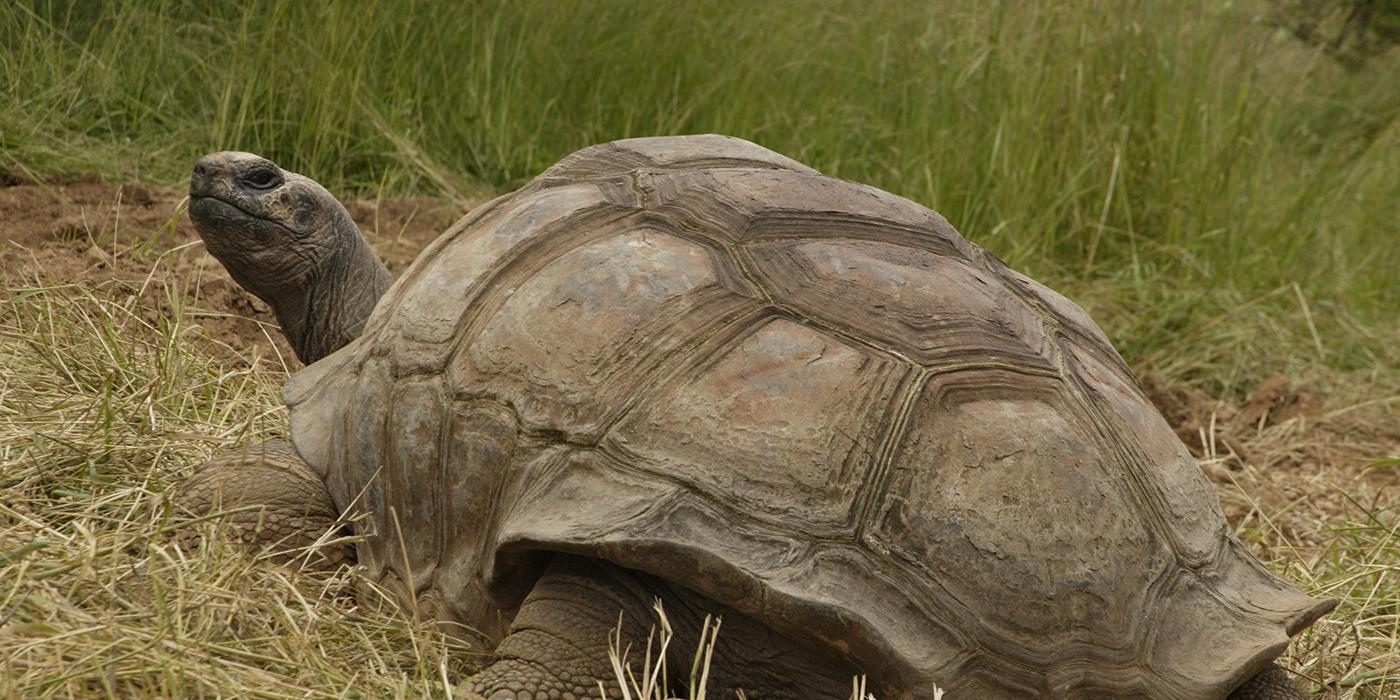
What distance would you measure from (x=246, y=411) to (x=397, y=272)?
120 cm

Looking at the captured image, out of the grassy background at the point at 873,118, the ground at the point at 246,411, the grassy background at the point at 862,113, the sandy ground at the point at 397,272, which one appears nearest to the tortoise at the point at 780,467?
the ground at the point at 246,411

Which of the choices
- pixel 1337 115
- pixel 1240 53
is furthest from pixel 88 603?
pixel 1337 115

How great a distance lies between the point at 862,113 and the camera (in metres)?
6.31

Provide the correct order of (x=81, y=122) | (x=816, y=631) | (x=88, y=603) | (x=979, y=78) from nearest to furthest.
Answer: (x=816, y=631) → (x=88, y=603) → (x=81, y=122) → (x=979, y=78)

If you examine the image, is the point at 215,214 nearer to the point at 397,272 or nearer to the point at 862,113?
the point at 397,272

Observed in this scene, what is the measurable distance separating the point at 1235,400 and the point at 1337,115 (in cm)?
511

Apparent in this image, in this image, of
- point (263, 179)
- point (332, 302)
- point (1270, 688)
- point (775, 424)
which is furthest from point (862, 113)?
point (775, 424)

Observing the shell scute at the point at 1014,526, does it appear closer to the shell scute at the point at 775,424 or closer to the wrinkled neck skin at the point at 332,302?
the shell scute at the point at 775,424

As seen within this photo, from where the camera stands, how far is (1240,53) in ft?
20.1

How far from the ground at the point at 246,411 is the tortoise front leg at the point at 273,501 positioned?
11 cm

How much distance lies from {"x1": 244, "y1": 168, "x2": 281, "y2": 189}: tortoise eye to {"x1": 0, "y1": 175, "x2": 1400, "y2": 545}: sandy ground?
1.99 feet

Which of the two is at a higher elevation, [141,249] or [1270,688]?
[1270,688]

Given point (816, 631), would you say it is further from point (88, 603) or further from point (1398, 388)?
point (1398, 388)

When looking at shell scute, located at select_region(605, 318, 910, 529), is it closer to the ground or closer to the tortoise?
the tortoise
